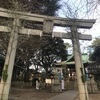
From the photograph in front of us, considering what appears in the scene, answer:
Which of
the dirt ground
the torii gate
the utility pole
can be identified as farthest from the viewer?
the dirt ground

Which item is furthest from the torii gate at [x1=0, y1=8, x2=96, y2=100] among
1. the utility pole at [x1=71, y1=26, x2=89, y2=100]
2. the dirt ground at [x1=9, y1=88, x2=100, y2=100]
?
the dirt ground at [x1=9, y1=88, x2=100, y2=100]

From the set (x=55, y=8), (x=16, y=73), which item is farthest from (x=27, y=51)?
(x=16, y=73)

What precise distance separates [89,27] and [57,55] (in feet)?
48.8

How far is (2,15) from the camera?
10633 mm

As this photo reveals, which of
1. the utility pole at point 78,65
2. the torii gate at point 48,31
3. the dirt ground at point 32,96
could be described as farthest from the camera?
the dirt ground at point 32,96

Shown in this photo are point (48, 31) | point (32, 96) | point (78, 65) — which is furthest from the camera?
point (32, 96)

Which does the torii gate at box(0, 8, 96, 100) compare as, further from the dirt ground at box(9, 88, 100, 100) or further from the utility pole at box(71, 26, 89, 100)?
the dirt ground at box(9, 88, 100, 100)

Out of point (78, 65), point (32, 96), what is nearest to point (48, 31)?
point (78, 65)

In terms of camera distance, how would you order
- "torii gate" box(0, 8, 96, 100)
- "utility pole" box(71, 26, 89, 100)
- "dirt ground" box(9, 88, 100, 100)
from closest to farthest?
1. "torii gate" box(0, 8, 96, 100)
2. "utility pole" box(71, 26, 89, 100)
3. "dirt ground" box(9, 88, 100, 100)

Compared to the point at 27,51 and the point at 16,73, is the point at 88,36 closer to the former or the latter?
the point at 27,51

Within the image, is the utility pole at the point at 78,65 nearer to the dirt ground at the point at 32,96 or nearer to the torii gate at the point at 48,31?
the torii gate at the point at 48,31

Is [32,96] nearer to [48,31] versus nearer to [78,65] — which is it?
[78,65]

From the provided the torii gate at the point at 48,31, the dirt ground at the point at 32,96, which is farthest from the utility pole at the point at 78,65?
the dirt ground at the point at 32,96

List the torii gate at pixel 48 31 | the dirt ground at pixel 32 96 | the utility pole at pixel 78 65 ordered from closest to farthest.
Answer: the torii gate at pixel 48 31 → the utility pole at pixel 78 65 → the dirt ground at pixel 32 96
